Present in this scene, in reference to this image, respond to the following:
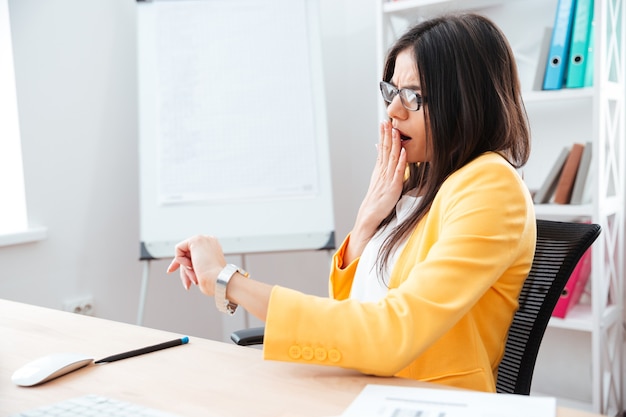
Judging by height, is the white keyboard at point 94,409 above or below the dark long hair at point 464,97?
below

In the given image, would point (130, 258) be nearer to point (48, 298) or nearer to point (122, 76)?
point (48, 298)

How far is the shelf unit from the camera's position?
216 cm

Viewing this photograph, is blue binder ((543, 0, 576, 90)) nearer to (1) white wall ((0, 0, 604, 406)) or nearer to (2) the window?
(1) white wall ((0, 0, 604, 406))

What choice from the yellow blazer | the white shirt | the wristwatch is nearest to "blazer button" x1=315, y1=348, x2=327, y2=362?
the yellow blazer

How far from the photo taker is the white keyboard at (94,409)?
2.73 feet

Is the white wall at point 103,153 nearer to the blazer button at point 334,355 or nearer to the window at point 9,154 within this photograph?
the window at point 9,154

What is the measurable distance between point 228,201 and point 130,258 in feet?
2.04

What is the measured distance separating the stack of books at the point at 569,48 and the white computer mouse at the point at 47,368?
5.96 feet

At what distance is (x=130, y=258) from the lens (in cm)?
277

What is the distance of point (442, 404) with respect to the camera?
83 centimetres

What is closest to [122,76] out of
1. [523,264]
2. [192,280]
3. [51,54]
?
[51,54]

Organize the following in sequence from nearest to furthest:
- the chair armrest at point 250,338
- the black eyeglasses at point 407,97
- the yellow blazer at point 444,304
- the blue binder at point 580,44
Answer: the yellow blazer at point 444,304 < the black eyeglasses at point 407,97 < the chair armrest at point 250,338 < the blue binder at point 580,44

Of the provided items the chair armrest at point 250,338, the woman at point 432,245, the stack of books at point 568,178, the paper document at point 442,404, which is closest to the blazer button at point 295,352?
the woman at point 432,245

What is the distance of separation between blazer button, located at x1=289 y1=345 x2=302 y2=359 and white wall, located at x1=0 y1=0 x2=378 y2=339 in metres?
1.66
